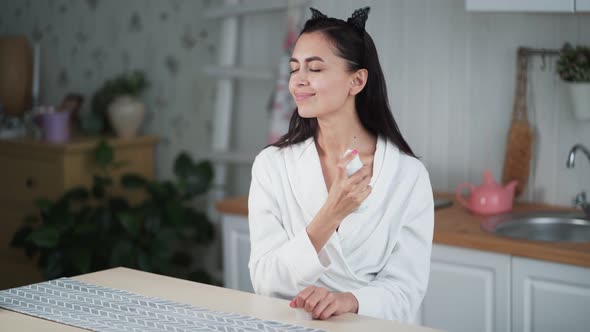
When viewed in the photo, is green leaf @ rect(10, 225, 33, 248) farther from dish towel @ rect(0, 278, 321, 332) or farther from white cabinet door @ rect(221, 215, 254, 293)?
dish towel @ rect(0, 278, 321, 332)

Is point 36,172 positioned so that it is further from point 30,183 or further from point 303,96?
point 303,96

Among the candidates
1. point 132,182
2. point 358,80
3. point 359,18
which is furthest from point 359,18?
point 132,182

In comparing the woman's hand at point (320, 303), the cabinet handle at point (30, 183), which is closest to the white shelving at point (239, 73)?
the cabinet handle at point (30, 183)

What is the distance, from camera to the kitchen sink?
2.66 metres

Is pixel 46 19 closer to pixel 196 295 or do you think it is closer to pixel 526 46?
pixel 526 46

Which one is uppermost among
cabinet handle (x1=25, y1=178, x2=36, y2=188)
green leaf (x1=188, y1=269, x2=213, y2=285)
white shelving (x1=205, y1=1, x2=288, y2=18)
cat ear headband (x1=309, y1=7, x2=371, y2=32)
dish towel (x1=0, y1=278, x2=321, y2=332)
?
white shelving (x1=205, y1=1, x2=288, y2=18)

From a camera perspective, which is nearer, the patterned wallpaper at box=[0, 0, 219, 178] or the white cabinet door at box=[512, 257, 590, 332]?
the white cabinet door at box=[512, 257, 590, 332]

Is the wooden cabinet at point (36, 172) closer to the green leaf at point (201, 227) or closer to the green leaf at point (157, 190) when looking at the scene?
the green leaf at point (157, 190)

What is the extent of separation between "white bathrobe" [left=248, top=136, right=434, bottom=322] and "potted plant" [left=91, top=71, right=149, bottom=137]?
199 centimetres

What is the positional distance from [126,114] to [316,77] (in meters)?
2.15

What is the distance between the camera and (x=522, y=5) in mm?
2502

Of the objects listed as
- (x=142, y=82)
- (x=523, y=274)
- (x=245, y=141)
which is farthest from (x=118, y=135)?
(x=523, y=274)

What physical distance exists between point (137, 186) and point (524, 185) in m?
1.58

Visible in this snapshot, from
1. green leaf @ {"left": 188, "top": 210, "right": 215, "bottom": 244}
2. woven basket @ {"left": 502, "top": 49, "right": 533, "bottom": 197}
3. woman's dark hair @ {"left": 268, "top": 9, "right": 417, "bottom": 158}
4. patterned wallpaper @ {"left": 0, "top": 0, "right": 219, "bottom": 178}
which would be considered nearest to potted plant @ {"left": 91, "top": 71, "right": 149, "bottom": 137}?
patterned wallpaper @ {"left": 0, "top": 0, "right": 219, "bottom": 178}
